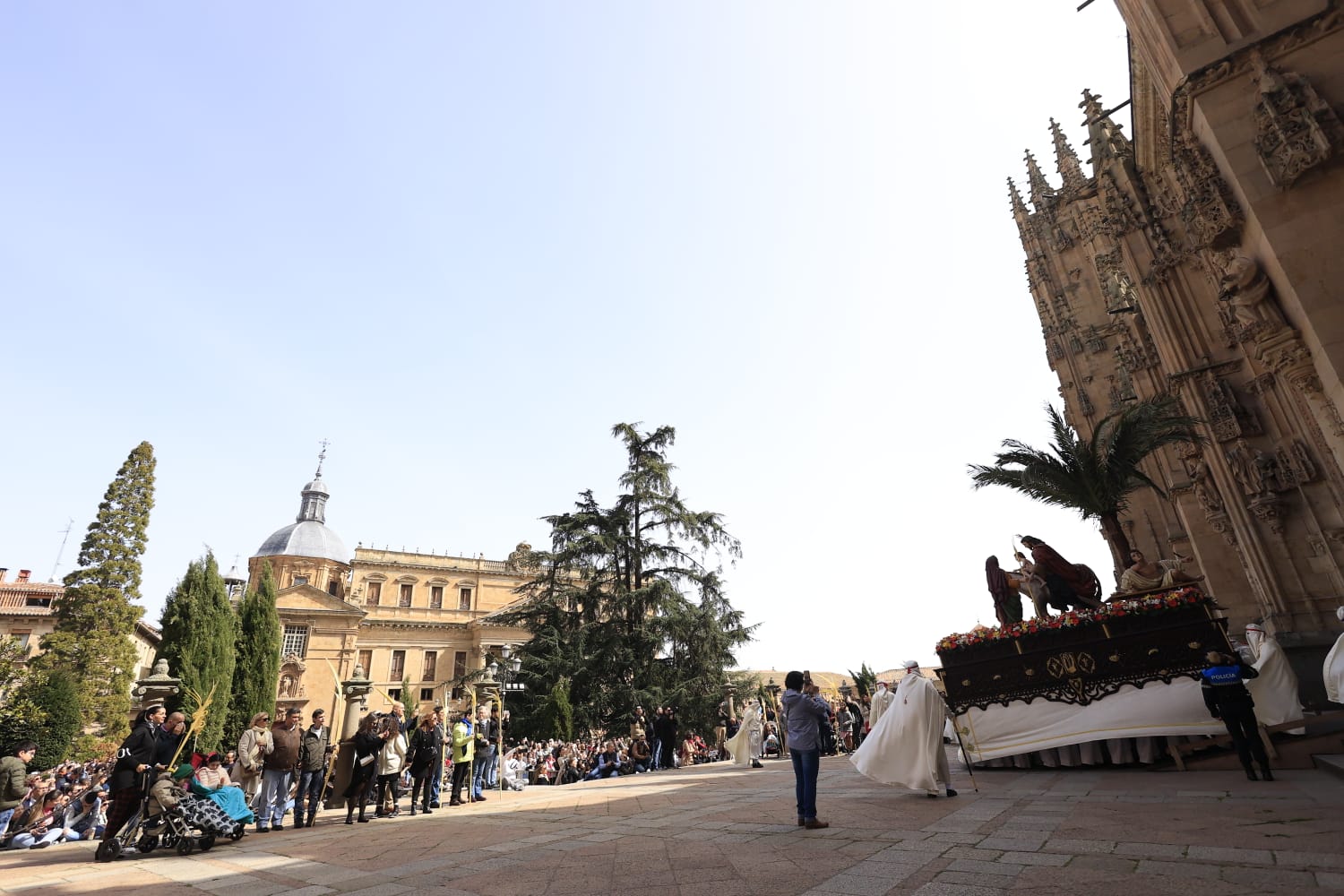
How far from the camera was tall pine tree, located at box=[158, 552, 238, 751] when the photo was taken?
26.4 meters

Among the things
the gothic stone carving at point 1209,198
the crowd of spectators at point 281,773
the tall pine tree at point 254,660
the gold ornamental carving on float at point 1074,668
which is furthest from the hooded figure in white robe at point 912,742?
the tall pine tree at point 254,660

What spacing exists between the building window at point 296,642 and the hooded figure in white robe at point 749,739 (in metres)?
41.9

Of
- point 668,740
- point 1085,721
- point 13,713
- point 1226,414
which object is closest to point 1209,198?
point 1226,414

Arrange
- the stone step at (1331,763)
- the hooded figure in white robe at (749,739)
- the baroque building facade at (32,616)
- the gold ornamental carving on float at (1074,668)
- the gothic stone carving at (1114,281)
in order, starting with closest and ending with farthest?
the stone step at (1331,763) < the gold ornamental carving on float at (1074,668) < the hooded figure in white robe at (749,739) < the gothic stone carving at (1114,281) < the baroque building facade at (32,616)

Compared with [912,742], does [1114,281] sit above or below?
above

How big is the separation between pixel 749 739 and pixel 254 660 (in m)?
26.8

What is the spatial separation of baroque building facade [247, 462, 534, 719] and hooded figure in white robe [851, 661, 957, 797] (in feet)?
125

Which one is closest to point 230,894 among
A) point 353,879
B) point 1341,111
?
point 353,879

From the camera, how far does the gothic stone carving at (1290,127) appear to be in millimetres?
8094

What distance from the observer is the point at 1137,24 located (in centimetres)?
1151

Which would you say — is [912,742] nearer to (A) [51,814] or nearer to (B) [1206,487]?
(B) [1206,487]

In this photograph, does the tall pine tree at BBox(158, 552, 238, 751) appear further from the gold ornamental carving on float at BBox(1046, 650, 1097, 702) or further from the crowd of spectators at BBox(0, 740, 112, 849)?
the gold ornamental carving on float at BBox(1046, 650, 1097, 702)

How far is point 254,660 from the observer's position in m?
30.9

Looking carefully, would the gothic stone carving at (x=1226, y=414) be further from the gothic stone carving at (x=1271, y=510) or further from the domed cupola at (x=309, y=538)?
the domed cupola at (x=309, y=538)
